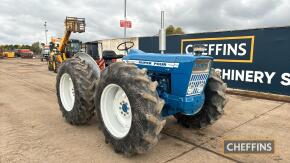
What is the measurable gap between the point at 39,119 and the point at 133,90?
2673mm

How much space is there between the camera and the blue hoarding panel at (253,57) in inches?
261

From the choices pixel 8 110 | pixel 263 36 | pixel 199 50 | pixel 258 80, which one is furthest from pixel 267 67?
pixel 8 110

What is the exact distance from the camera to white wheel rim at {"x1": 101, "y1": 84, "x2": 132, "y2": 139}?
3.21m

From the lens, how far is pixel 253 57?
7.15 m

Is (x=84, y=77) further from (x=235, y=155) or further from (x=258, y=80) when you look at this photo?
(x=258, y=80)

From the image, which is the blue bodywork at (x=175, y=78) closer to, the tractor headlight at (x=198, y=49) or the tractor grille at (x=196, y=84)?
the tractor grille at (x=196, y=84)

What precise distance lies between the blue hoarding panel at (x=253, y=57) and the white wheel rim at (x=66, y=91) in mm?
5534

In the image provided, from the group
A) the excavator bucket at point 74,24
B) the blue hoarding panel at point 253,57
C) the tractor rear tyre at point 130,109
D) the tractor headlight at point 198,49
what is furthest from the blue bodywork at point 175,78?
the excavator bucket at point 74,24

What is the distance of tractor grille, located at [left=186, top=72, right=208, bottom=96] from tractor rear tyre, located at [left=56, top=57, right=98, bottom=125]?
1678 millimetres

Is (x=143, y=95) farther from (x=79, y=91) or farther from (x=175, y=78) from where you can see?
(x=79, y=91)

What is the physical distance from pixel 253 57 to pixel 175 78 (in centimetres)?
517

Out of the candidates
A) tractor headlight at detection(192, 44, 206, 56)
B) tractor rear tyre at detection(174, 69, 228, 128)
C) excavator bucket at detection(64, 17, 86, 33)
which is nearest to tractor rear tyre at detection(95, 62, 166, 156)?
tractor headlight at detection(192, 44, 206, 56)

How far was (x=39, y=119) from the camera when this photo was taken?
14.5 ft

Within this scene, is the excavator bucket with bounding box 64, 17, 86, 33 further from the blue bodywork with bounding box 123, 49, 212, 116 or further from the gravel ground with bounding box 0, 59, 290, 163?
the blue bodywork with bounding box 123, 49, 212, 116
